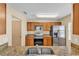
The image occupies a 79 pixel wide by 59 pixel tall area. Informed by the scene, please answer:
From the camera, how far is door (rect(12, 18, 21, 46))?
227 cm

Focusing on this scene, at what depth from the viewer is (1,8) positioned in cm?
185

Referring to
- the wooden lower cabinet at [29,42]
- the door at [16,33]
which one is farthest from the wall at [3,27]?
the wooden lower cabinet at [29,42]

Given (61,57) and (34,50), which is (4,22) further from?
(61,57)

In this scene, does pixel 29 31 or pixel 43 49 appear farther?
pixel 29 31

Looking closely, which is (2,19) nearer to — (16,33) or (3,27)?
(3,27)

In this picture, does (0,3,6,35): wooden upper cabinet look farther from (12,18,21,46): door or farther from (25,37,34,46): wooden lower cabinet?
(25,37,34,46): wooden lower cabinet

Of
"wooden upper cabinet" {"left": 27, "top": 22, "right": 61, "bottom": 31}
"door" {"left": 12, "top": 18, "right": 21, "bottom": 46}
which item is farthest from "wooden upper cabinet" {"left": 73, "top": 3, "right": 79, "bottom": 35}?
"door" {"left": 12, "top": 18, "right": 21, "bottom": 46}

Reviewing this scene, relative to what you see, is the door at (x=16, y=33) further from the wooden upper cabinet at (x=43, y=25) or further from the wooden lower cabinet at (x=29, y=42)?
the wooden upper cabinet at (x=43, y=25)

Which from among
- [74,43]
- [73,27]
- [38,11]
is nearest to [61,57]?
[74,43]

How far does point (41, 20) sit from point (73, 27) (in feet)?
2.99

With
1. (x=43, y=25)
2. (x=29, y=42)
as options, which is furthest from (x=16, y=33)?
(x=43, y=25)

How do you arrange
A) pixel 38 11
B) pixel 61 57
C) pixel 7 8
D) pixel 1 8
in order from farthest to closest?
1. pixel 38 11
2. pixel 7 8
3. pixel 1 8
4. pixel 61 57

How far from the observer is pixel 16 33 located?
240 centimetres

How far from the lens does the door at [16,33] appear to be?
7.45 feet
